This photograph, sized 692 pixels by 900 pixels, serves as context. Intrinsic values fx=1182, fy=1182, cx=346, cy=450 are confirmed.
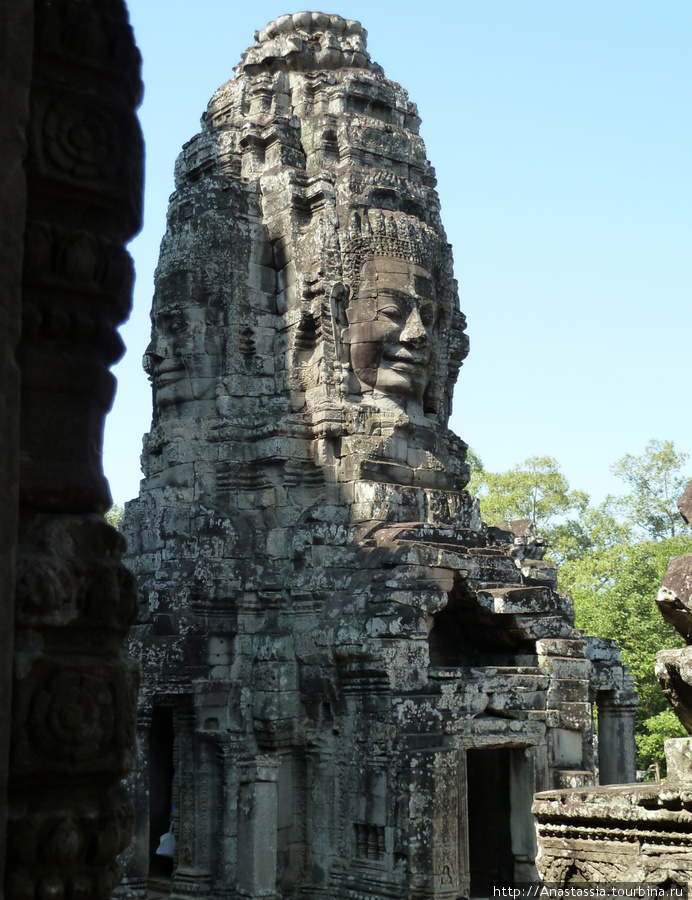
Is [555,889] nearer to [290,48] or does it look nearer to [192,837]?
[192,837]

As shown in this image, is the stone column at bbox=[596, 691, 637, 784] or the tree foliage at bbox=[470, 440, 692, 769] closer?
the stone column at bbox=[596, 691, 637, 784]

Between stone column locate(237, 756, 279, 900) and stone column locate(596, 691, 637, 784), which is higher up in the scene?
stone column locate(596, 691, 637, 784)

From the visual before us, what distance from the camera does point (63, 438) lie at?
324 cm

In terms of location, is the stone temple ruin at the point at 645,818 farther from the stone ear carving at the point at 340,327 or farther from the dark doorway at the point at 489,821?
the stone ear carving at the point at 340,327

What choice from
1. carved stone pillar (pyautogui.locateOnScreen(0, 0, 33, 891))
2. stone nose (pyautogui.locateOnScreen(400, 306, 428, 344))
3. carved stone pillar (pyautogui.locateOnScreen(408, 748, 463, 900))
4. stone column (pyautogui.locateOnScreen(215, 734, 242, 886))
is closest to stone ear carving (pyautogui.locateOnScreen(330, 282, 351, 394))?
stone nose (pyautogui.locateOnScreen(400, 306, 428, 344))

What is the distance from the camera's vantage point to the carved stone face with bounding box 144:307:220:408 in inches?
578

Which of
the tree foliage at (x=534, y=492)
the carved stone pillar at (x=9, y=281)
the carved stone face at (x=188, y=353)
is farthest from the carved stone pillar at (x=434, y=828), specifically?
the tree foliage at (x=534, y=492)

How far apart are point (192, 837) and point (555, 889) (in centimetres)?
644

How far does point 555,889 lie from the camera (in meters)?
7.32

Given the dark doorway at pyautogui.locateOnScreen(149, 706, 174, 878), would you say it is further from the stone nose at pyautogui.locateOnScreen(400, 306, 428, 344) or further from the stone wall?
the stone wall

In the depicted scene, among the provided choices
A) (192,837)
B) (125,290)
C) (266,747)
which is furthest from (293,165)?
(125,290)

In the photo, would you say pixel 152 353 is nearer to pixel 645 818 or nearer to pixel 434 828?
pixel 434 828

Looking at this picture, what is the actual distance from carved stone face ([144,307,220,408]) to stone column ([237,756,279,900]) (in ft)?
15.3

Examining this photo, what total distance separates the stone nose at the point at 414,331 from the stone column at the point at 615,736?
5.03m
